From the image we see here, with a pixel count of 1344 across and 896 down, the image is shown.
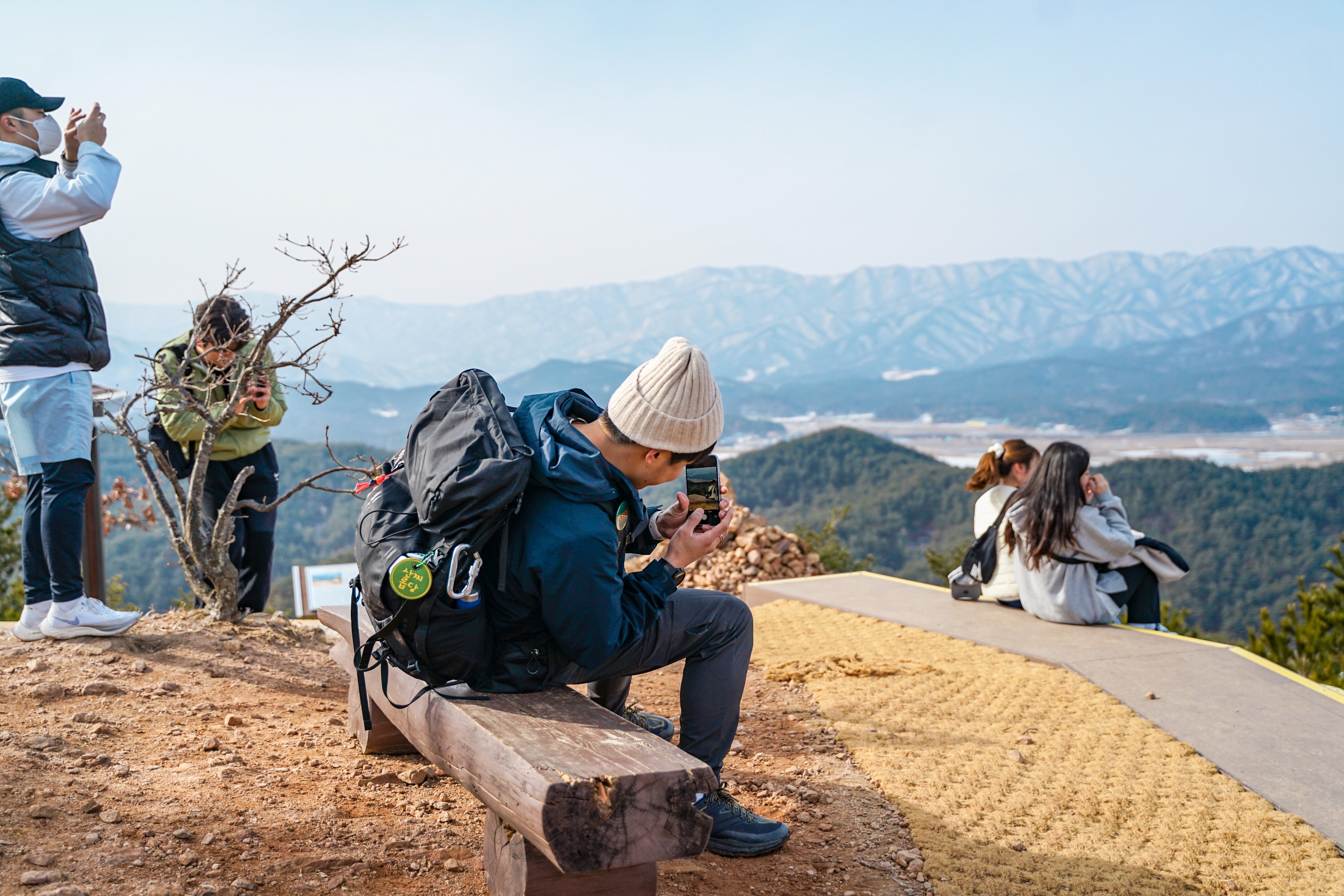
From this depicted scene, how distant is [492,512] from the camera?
1.85 m

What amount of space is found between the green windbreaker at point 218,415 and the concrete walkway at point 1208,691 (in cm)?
343

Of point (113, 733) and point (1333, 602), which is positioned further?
point (1333, 602)

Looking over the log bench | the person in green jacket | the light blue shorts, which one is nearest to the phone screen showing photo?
the log bench

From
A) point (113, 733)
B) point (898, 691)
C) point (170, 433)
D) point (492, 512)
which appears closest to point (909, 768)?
point (898, 691)

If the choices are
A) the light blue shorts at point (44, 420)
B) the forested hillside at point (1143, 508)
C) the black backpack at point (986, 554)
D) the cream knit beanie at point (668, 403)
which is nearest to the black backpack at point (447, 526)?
the cream knit beanie at point (668, 403)

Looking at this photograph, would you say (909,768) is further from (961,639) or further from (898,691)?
(961,639)

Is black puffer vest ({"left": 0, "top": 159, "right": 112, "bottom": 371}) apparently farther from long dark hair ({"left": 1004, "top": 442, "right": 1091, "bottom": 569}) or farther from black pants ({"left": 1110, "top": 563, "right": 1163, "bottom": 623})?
black pants ({"left": 1110, "top": 563, "right": 1163, "bottom": 623})

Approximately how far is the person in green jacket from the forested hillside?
2116 centimetres

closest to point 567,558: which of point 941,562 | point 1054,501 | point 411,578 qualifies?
point 411,578

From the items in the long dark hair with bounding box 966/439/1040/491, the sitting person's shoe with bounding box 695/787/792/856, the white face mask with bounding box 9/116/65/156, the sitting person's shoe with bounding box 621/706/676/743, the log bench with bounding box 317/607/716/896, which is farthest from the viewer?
the long dark hair with bounding box 966/439/1040/491

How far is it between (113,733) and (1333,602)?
8589 mm

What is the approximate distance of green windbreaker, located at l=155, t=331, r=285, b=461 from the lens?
4.07 m

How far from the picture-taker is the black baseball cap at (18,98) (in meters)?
3.44

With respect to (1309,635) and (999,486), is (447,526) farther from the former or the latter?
(1309,635)
